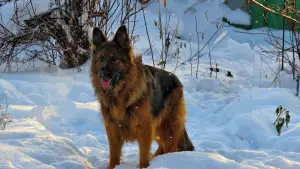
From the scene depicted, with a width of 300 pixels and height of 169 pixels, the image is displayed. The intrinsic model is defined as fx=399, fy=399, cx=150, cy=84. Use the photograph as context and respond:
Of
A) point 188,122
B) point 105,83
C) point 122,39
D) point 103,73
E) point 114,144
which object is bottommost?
point 188,122

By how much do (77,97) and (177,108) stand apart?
121 inches

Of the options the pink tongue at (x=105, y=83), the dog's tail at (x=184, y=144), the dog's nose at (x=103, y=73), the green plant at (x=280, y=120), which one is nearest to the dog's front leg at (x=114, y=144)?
the pink tongue at (x=105, y=83)

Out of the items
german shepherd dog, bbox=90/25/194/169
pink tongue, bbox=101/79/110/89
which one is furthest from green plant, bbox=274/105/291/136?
pink tongue, bbox=101/79/110/89

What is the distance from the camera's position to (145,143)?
185 inches

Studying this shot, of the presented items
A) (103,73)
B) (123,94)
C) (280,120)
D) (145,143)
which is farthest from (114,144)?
(280,120)

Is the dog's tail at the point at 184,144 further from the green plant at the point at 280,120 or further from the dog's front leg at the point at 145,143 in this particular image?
the green plant at the point at 280,120

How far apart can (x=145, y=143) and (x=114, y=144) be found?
0.41 meters

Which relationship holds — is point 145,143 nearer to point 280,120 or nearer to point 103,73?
point 103,73

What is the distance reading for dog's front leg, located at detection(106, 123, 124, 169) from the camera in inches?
187

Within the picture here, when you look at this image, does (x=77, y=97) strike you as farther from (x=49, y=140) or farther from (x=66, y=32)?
(x=49, y=140)

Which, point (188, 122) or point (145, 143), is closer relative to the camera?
point (145, 143)

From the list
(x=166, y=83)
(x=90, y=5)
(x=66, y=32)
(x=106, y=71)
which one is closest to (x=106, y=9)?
(x=90, y=5)

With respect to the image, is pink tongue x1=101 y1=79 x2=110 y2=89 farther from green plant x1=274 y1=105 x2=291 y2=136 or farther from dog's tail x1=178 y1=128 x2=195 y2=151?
green plant x1=274 y1=105 x2=291 y2=136

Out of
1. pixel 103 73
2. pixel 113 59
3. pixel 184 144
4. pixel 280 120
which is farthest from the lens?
pixel 280 120
